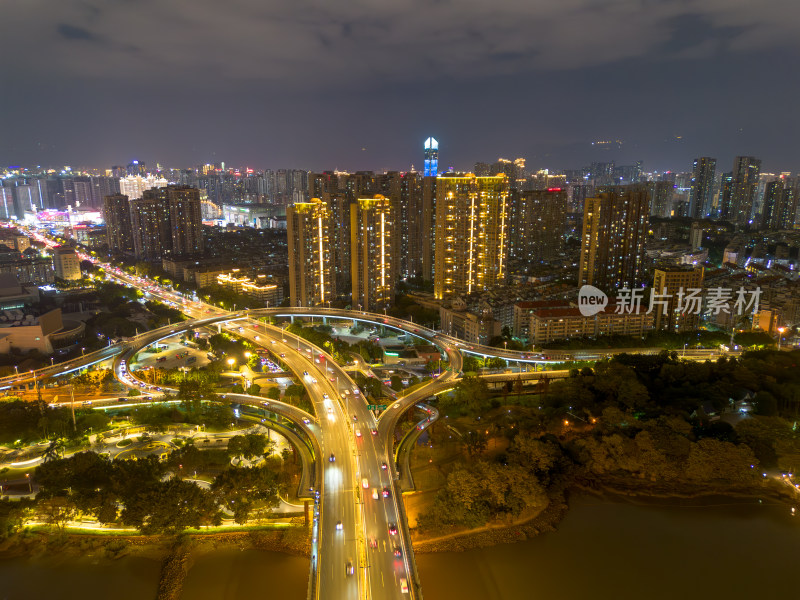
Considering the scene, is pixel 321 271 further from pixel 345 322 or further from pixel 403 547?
pixel 403 547

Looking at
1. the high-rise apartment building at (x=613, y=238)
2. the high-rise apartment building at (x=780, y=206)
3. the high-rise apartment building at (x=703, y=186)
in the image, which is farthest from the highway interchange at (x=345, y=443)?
the high-rise apartment building at (x=703, y=186)

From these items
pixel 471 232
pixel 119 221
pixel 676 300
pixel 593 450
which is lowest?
pixel 593 450

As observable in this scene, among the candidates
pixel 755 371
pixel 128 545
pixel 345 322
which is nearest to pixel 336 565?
pixel 128 545

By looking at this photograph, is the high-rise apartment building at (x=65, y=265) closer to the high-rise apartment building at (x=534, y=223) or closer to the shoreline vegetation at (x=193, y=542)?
the shoreline vegetation at (x=193, y=542)

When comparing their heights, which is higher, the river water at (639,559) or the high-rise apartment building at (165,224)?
the high-rise apartment building at (165,224)

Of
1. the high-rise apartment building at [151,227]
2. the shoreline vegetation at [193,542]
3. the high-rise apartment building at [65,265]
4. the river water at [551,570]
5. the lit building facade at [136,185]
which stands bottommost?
the river water at [551,570]

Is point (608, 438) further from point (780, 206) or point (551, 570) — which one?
point (780, 206)

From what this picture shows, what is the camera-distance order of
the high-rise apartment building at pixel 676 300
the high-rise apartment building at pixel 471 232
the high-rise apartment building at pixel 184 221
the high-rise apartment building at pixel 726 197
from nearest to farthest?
the high-rise apartment building at pixel 676 300, the high-rise apartment building at pixel 471 232, the high-rise apartment building at pixel 184 221, the high-rise apartment building at pixel 726 197

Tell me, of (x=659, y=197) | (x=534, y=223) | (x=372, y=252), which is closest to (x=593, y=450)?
(x=372, y=252)
